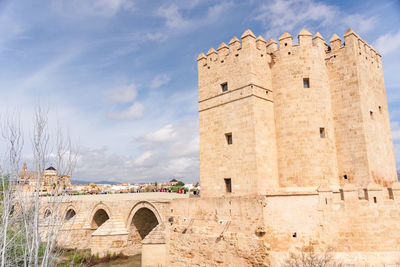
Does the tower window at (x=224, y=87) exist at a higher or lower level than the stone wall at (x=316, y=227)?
higher

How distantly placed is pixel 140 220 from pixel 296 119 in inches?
518

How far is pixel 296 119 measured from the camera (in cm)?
1423

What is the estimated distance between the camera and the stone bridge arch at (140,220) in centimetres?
2020

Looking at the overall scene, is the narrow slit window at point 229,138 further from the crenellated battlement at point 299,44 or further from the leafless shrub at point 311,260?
the leafless shrub at point 311,260

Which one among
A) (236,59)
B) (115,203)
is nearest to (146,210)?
(115,203)

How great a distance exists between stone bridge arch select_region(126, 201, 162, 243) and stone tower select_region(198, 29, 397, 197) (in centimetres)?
643

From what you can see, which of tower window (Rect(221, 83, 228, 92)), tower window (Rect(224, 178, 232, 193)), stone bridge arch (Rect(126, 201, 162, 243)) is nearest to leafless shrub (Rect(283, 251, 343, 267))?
tower window (Rect(224, 178, 232, 193))

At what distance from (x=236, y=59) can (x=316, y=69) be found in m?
3.82

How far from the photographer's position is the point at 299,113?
14.2 meters

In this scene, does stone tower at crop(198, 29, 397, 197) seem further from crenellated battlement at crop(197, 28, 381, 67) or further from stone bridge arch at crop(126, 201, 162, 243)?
stone bridge arch at crop(126, 201, 162, 243)

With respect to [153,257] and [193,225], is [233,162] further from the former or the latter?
[153,257]

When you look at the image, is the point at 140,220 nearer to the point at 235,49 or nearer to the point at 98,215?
the point at 98,215

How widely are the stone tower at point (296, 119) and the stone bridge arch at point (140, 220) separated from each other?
21.1 ft

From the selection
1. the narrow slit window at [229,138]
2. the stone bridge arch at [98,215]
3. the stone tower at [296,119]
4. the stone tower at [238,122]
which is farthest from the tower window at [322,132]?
the stone bridge arch at [98,215]
